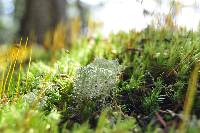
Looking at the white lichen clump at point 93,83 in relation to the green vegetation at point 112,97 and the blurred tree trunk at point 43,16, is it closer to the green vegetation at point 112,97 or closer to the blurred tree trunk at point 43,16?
the green vegetation at point 112,97

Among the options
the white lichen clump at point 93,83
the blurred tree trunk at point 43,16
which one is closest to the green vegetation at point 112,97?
the white lichen clump at point 93,83

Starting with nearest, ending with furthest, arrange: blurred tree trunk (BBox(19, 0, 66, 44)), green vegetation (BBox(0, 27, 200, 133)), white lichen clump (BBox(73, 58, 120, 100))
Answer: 1. green vegetation (BBox(0, 27, 200, 133))
2. white lichen clump (BBox(73, 58, 120, 100))
3. blurred tree trunk (BBox(19, 0, 66, 44))

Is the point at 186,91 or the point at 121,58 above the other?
the point at 121,58

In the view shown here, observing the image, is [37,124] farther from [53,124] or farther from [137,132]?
[137,132]

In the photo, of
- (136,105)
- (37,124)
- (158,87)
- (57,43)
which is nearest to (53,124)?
(37,124)

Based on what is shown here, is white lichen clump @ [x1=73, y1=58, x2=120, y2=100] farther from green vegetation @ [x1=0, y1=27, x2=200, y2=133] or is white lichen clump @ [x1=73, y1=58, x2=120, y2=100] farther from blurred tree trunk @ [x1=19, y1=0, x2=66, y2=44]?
blurred tree trunk @ [x1=19, y1=0, x2=66, y2=44]

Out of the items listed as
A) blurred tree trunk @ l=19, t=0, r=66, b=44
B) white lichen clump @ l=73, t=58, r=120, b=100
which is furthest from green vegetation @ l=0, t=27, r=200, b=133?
blurred tree trunk @ l=19, t=0, r=66, b=44
